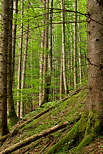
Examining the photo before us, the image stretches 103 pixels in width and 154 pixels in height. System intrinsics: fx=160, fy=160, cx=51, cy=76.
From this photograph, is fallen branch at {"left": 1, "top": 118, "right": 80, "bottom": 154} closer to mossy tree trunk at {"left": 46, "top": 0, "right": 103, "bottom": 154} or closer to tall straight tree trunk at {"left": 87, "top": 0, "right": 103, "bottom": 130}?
mossy tree trunk at {"left": 46, "top": 0, "right": 103, "bottom": 154}

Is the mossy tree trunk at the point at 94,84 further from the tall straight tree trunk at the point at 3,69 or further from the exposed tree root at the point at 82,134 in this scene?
the tall straight tree trunk at the point at 3,69

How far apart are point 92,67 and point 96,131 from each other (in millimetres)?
1036

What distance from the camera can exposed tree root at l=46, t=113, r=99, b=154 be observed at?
99.3 inches

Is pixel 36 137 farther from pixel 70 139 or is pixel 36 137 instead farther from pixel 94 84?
pixel 94 84

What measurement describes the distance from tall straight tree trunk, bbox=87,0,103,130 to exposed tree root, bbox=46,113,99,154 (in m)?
0.10

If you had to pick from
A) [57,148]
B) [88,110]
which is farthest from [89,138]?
[57,148]

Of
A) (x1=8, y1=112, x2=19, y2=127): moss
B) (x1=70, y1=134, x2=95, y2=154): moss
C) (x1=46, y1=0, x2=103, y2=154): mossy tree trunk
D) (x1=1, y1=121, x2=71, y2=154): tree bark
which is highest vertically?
(x1=46, y1=0, x2=103, y2=154): mossy tree trunk

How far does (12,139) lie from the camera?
5160 mm

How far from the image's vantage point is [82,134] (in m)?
2.72

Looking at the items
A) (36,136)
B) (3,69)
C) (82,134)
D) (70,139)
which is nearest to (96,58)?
(82,134)

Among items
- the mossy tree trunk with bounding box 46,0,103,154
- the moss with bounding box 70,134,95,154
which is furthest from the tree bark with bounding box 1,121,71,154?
the moss with bounding box 70,134,95,154

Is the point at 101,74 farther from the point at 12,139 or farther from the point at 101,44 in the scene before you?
the point at 12,139

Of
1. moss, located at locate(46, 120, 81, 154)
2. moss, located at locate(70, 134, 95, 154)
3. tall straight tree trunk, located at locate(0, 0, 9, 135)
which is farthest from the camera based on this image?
tall straight tree trunk, located at locate(0, 0, 9, 135)

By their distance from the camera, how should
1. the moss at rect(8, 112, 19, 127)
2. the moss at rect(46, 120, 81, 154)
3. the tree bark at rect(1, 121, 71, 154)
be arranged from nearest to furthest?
1. the moss at rect(46, 120, 81, 154)
2. the tree bark at rect(1, 121, 71, 154)
3. the moss at rect(8, 112, 19, 127)
